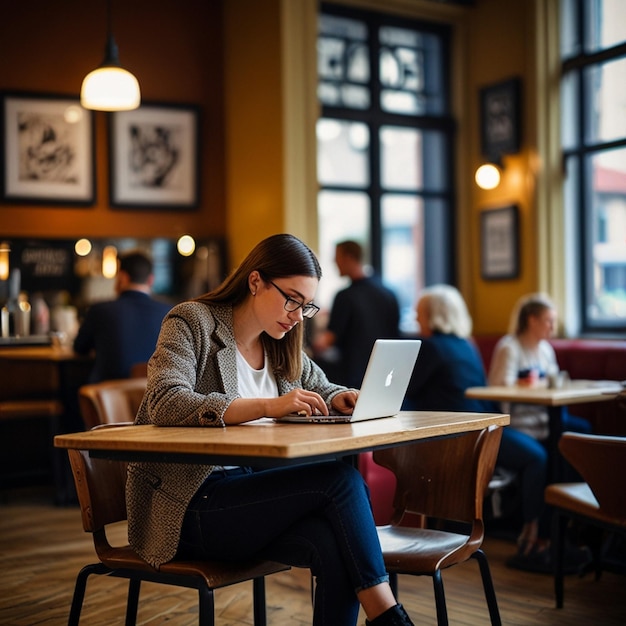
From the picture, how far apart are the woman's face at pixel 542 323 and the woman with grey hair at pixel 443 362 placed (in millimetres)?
425

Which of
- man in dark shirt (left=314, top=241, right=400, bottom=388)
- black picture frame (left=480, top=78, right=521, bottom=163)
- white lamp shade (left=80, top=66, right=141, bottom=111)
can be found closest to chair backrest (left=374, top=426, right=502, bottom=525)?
man in dark shirt (left=314, top=241, right=400, bottom=388)

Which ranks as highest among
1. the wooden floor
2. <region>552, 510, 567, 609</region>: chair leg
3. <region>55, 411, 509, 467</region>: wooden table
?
<region>55, 411, 509, 467</region>: wooden table

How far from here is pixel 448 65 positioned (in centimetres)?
818

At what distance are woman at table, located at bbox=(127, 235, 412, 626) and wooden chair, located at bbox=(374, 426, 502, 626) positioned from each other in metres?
0.37

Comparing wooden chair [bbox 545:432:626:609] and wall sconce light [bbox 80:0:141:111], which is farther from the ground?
wall sconce light [bbox 80:0:141:111]

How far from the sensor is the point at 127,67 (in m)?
7.46

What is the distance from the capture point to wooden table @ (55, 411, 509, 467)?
2.05 m

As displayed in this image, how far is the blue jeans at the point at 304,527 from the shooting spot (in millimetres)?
2316

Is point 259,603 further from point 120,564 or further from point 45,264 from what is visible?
point 45,264

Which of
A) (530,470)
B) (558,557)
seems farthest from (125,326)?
(558,557)

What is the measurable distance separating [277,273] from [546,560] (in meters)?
2.37

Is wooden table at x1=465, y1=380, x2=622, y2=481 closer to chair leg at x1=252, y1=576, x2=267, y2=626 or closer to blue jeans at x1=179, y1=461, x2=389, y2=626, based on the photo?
chair leg at x1=252, y1=576, x2=267, y2=626

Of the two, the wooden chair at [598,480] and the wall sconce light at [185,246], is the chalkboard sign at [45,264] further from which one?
the wooden chair at [598,480]

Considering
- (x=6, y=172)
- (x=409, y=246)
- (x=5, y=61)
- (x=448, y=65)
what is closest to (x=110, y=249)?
(x=6, y=172)
